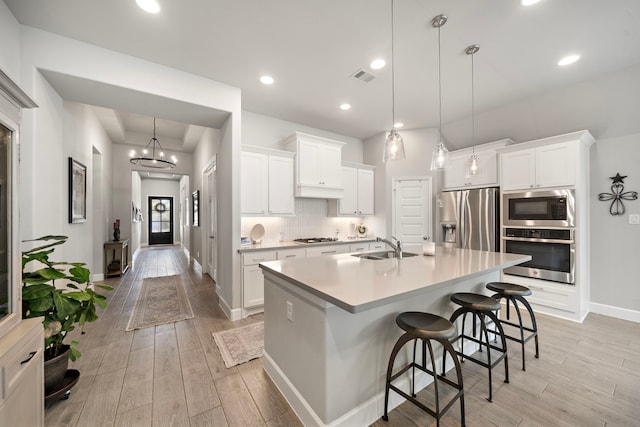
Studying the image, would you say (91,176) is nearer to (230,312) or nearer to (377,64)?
(230,312)

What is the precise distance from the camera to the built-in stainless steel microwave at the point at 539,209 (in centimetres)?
324

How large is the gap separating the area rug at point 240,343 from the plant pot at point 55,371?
1.13 metres

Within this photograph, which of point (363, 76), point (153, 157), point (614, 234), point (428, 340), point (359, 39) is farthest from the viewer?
point (153, 157)

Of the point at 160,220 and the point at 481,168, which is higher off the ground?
the point at 481,168

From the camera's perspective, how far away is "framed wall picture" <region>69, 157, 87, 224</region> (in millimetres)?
3588

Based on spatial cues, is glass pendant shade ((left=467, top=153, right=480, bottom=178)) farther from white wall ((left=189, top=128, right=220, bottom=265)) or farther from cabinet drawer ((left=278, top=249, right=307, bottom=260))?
white wall ((left=189, top=128, right=220, bottom=265))

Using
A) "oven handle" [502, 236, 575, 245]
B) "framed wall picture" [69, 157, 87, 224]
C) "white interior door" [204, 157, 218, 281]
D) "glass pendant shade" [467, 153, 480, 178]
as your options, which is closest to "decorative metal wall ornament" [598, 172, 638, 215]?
"oven handle" [502, 236, 575, 245]

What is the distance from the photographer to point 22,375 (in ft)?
3.99

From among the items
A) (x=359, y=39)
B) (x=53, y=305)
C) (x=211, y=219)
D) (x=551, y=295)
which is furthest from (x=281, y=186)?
(x=551, y=295)

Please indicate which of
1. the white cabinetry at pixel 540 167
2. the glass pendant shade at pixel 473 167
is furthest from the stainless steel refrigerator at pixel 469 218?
the glass pendant shade at pixel 473 167

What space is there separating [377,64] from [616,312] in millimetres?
4377

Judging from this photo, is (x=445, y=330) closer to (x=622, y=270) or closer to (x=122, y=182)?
(x=622, y=270)

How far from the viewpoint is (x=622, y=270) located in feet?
10.6

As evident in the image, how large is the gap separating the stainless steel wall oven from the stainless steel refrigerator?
0.72 feet
